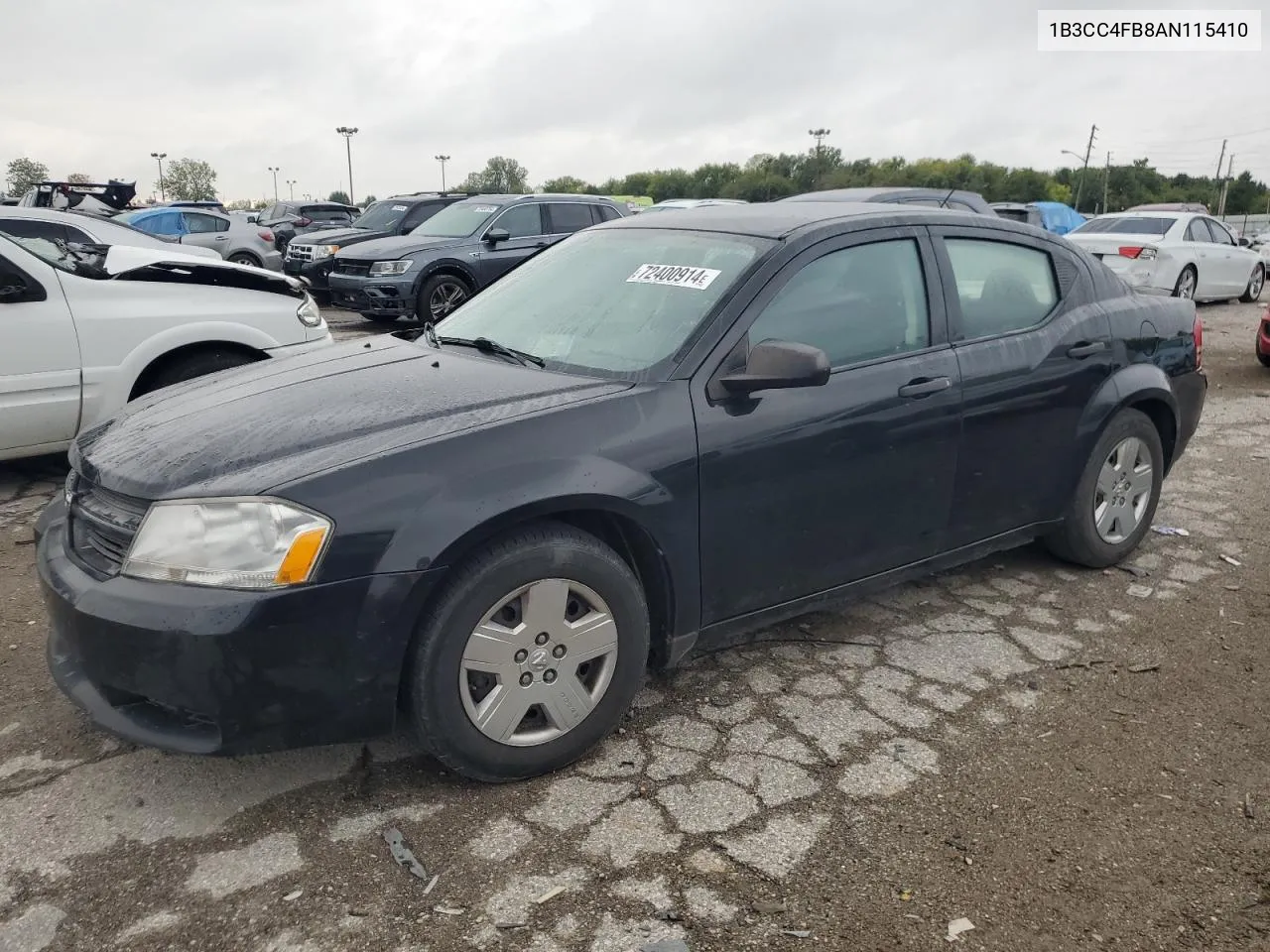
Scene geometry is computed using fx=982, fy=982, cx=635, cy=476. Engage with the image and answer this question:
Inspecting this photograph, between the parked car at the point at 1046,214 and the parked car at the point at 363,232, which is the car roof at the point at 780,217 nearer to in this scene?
the parked car at the point at 363,232

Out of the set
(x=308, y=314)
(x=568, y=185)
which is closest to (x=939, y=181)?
(x=568, y=185)

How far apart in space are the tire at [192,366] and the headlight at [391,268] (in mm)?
5606

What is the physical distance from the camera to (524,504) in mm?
2516

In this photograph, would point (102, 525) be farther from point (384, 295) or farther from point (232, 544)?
point (384, 295)

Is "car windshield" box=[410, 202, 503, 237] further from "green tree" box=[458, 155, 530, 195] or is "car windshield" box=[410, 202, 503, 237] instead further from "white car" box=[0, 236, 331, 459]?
"green tree" box=[458, 155, 530, 195]

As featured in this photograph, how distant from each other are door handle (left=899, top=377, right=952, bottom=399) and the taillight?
37.4ft

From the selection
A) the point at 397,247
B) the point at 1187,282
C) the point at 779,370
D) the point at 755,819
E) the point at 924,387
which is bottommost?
the point at 755,819

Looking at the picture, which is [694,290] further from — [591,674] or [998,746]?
[998,746]

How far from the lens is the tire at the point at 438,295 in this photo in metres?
11.1

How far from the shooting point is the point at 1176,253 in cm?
1375

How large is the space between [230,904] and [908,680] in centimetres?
218

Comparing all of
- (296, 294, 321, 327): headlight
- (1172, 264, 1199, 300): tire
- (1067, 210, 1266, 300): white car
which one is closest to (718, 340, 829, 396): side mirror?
(296, 294, 321, 327): headlight

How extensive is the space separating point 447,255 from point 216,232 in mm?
8730

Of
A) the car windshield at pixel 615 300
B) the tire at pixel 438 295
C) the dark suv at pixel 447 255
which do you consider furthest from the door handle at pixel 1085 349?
the tire at pixel 438 295
